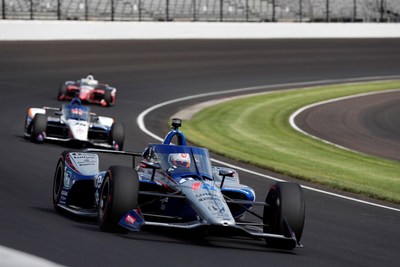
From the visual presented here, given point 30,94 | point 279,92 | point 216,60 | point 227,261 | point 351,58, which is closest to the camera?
point 227,261

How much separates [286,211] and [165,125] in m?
15.9

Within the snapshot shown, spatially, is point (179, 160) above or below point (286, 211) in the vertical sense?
above

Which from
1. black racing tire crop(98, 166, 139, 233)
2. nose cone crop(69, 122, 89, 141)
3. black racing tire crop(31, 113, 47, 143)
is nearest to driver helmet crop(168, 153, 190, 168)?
black racing tire crop(98, 166, 139, 233)

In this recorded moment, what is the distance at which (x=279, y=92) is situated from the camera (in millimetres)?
37656

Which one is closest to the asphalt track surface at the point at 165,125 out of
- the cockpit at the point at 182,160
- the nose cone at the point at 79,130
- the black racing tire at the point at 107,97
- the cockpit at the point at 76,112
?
the black racing tire at the point at 107,97

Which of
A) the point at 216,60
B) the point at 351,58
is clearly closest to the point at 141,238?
the point at 216,60

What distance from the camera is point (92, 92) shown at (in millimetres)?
30359

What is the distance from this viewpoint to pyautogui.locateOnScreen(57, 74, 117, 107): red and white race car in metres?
30.2

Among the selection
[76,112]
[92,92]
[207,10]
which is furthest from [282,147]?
[207,10]

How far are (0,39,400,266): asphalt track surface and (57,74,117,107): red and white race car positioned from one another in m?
0.44

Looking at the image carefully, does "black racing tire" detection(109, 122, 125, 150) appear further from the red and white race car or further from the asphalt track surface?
the red and white race car

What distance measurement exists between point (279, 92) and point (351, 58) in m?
12.6

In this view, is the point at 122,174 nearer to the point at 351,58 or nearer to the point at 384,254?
the point at 384,254

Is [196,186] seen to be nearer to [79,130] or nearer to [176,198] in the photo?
[176,198]
